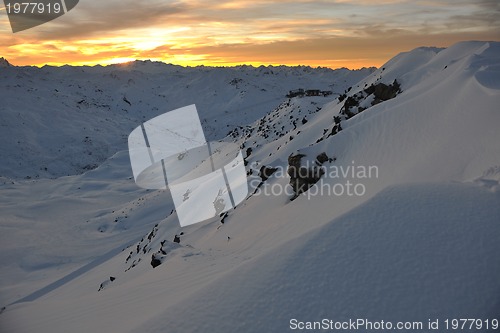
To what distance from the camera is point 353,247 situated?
19.6ft

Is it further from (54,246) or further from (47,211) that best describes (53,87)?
(54,246)

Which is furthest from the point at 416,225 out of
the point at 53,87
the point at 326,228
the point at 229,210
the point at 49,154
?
the point at 53,87

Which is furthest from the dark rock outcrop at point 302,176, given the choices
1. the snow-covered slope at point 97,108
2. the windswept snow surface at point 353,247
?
the snow-covered slope at point 97,108

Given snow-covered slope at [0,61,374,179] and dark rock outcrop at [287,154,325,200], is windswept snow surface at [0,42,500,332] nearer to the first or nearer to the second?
dark rock outcrop at [287,154,325,200]

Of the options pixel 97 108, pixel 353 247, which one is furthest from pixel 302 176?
pixel 97 108

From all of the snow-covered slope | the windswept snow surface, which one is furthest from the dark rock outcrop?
the snow-covered slope

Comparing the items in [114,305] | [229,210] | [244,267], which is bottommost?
[229,210]

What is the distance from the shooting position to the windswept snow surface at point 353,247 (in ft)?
16.9

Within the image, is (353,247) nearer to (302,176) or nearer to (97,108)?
(302,176)

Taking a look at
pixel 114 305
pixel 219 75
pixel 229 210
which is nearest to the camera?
pixel 114 305

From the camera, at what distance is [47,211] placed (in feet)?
99.2

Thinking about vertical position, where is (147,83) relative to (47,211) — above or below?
above

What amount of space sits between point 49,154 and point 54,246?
125 ft

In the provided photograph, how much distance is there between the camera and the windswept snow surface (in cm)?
516
